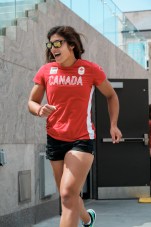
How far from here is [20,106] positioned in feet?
20.5

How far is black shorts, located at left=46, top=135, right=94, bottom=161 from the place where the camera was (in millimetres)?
4016

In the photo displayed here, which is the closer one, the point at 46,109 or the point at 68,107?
the point at 46,109

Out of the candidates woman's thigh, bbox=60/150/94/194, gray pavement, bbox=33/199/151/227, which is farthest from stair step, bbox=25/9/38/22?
woman's thigh, bbox=60/150/94/194

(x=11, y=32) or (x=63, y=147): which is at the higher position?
(x=11, y=32)

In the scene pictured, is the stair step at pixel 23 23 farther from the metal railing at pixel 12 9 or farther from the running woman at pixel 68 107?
the running woman at pixel 68 107

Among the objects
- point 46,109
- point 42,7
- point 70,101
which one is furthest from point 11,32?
point 46,109

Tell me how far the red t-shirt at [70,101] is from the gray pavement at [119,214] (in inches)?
99.1

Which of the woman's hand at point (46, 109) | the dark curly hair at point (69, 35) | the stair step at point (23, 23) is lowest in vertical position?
the woman's hand at point (46, 109)

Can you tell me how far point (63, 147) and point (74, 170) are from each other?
0.76 feet

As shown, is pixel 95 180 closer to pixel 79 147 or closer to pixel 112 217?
pixel 112 217

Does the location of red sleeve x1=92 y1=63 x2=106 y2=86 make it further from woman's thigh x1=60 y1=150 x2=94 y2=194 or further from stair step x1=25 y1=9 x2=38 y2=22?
stair step x1=25 y1=9 x2=38 y2=22

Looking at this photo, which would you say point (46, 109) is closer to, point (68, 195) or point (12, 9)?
point (68, 195)

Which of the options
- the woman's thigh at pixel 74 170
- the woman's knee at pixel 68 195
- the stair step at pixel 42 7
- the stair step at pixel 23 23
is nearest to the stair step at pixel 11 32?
the stair step at pixel 23 23

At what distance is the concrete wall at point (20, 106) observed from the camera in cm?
580
